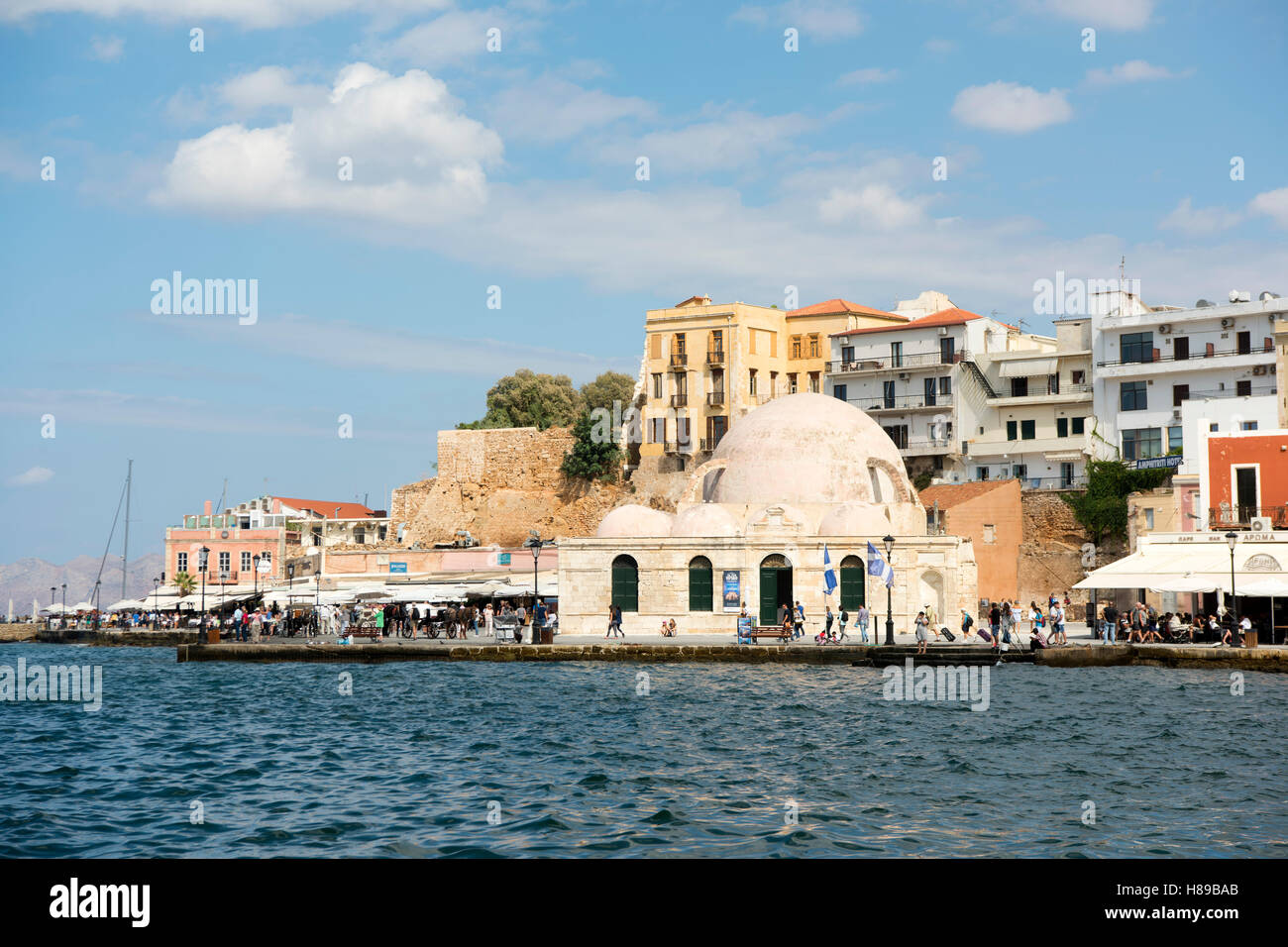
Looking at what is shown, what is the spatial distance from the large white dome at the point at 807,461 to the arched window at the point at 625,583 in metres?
4.33

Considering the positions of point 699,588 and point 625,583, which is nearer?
point 699,588

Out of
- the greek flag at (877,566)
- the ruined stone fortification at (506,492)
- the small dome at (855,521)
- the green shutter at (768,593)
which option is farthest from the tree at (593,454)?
the greek flag at (877,566)

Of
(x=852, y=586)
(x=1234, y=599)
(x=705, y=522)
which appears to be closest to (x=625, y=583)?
(x=705, y=522)

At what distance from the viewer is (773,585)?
1475 inches

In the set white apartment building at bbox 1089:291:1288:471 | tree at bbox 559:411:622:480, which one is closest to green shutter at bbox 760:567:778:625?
white apartment building at bbox 1089:291:1288:471

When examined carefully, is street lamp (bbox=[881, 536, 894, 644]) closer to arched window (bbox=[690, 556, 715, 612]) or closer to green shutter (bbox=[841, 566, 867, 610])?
green shutter (bbox=[841, 566, 867, 610])

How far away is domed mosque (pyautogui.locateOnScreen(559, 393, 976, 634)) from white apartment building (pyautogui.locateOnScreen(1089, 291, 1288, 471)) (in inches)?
467

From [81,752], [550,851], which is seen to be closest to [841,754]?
[550,851]

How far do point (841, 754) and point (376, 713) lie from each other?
9.29m

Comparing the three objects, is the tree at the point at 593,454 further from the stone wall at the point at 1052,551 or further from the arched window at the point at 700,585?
the arched window at the point at 700,585

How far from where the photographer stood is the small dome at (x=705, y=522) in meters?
38.1

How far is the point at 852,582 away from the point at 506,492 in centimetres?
2864

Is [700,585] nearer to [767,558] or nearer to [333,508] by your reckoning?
[767,558]

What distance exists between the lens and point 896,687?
27266mm
